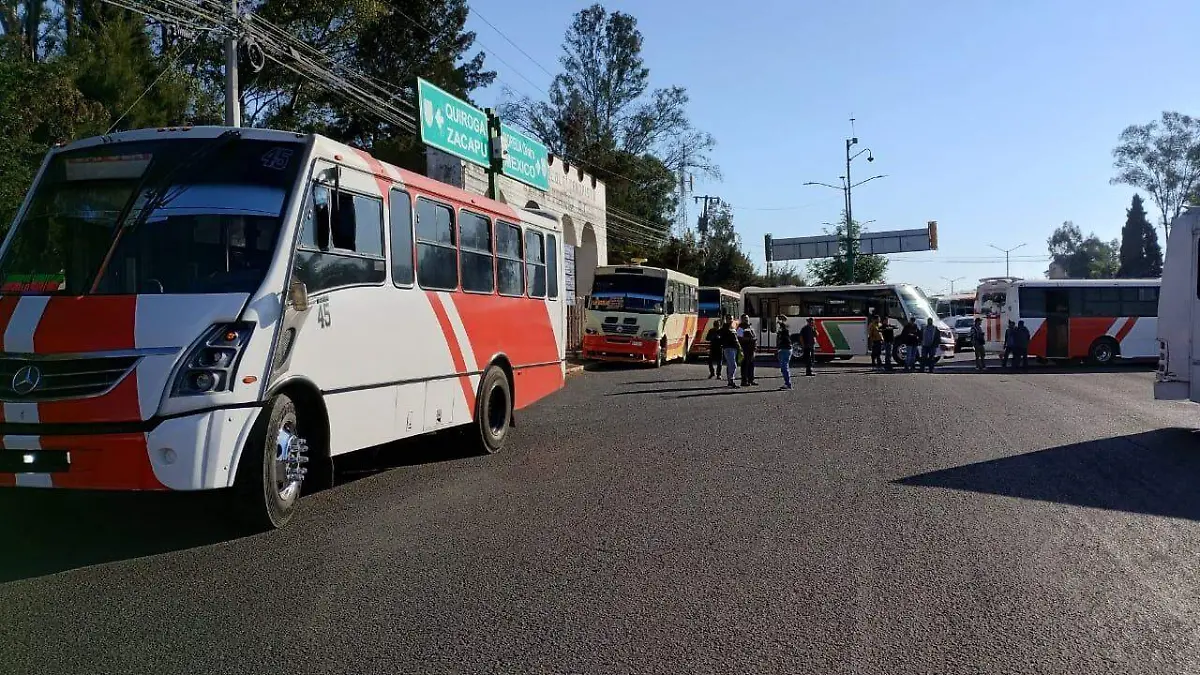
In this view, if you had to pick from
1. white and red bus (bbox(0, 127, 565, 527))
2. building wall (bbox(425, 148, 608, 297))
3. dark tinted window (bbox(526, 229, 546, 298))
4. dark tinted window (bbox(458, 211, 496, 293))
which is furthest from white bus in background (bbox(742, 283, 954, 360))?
white and red bus (bbox(0, 127, 565, 527))

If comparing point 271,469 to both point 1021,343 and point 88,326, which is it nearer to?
point 88,326

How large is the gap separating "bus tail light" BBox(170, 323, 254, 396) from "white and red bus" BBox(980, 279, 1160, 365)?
3075 cm

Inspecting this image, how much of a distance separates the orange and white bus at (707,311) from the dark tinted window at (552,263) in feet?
87.3

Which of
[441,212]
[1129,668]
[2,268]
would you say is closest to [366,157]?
[441,212]

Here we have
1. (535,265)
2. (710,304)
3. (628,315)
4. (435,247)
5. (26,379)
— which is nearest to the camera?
(26,379)

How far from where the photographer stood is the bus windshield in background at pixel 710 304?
42875mm

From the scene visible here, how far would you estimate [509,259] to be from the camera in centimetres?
1198

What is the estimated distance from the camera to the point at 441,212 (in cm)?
1002

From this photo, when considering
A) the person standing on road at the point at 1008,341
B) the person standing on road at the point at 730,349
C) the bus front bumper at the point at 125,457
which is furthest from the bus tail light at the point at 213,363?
the person standing on road at the point at 1008,341

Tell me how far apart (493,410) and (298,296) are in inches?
183

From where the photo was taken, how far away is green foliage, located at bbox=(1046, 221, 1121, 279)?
129250mm

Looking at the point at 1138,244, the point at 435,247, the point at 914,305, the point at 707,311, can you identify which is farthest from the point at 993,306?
the point at 1138,244

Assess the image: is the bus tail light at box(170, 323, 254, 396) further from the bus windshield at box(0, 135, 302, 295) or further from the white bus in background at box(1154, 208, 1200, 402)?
the white bus in background at box(1154, 208, 1200, 402)

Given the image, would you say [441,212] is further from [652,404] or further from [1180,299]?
[1180,299]
